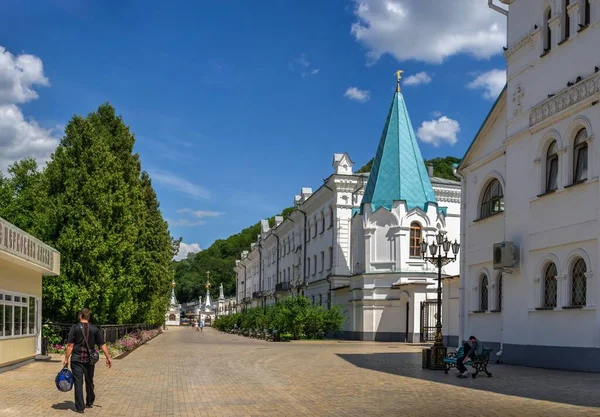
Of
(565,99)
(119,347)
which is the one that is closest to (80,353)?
(565,99)

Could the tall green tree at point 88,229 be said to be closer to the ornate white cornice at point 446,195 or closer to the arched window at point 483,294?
the arched window at point 483,294

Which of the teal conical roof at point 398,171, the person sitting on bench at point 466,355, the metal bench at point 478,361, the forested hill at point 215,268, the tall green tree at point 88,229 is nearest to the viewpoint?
the person sitting on bench at point 466,355

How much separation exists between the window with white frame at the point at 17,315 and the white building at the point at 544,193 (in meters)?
13.6

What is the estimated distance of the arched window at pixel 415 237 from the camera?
41.1 m

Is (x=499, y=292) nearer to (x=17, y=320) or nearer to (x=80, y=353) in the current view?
(x=17, y=320)

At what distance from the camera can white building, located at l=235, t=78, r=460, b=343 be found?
132 ft

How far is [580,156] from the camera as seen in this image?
18.5 metres

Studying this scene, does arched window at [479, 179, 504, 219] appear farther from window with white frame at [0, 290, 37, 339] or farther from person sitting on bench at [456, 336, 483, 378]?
window with white frame at [0, 290, 37, 339]

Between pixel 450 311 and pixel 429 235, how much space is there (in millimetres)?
8461

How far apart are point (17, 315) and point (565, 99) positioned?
52.0ft

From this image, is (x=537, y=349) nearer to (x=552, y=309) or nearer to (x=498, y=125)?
(x=552, y=309)

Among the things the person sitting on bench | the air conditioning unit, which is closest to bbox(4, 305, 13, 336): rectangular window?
the person sitting on bench

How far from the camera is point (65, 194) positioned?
25.0m

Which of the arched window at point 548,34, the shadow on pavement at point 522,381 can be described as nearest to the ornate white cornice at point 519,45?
the arched window at point 548,34
